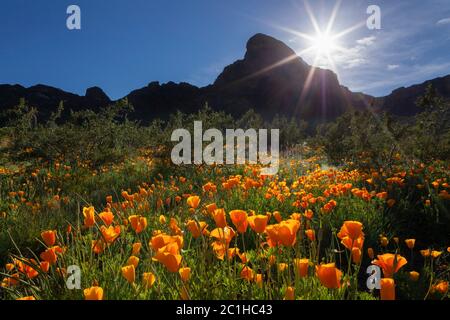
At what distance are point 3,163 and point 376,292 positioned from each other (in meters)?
11.1

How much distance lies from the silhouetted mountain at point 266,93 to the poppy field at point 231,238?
71673 millimetres

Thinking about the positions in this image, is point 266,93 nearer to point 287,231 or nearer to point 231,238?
point 231,238

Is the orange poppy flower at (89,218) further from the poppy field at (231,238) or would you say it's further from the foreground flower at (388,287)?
Answer: the foreground flower at (388,287)

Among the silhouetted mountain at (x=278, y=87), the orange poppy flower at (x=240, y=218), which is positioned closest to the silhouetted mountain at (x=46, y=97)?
the silhouetted mountain at (x=278, y=87)

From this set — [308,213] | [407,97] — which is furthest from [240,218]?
[407,97]

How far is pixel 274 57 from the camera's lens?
93062 millimetres

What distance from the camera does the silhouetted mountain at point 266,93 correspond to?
79.2 metres

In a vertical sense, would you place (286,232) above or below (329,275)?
above

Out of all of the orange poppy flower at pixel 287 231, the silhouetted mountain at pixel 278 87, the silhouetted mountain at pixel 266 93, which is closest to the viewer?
the orange poppy flower at pixel 287 231

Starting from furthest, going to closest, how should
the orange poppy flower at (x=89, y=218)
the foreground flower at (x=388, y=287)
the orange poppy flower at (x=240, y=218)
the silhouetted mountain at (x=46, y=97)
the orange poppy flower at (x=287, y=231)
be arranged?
the silhouetted mountain at (x=46, y=97) < the orange poppy flower at (x=89, y=218) < the orange poppy flower at (x=240, y=218) < the orange poppy flower at (x=287, y=231) < the foreground flower at (x=388, y=287)

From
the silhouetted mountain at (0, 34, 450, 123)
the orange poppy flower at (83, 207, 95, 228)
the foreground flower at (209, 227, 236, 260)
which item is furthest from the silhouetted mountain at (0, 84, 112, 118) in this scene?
the foreground flower at (209, 227, 236, 260)

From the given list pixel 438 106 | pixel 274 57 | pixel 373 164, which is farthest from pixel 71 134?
pixel 274 57

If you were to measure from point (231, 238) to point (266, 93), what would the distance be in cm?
8528

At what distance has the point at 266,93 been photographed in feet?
279
